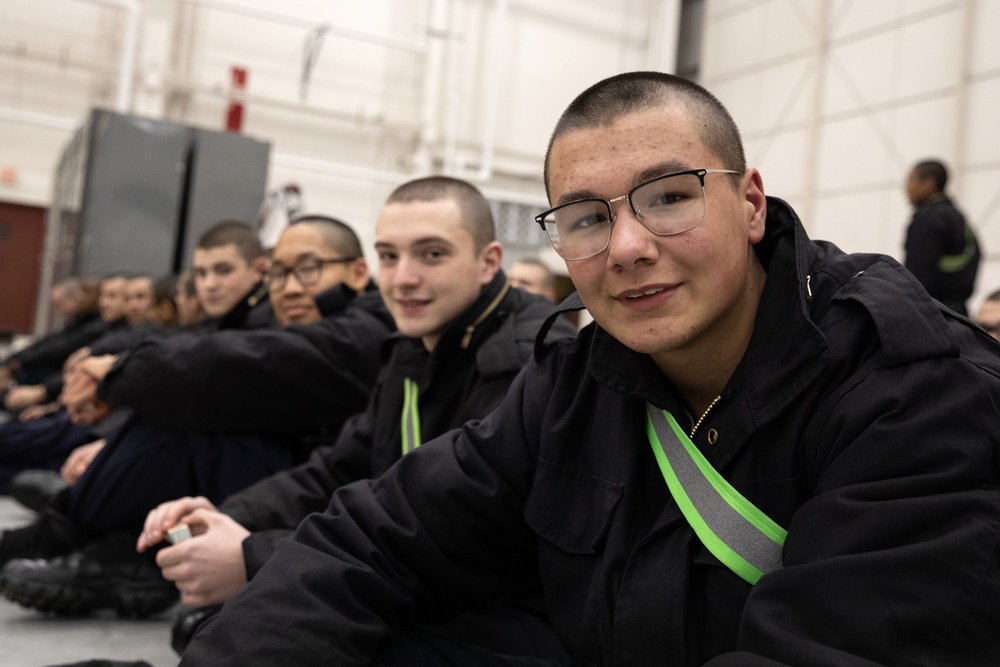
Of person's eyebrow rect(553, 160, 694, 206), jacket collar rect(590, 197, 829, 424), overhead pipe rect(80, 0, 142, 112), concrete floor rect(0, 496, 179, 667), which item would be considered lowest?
concrete floor rect(0, 496, 179, 667)

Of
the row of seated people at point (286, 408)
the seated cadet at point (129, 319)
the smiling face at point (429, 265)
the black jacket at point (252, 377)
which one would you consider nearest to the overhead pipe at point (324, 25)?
the seated cadet at point (129, 319)

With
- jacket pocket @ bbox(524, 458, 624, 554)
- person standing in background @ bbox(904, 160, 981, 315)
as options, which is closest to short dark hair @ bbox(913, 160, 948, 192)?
person standing in background @ bbox(904, 160, 981, 315)

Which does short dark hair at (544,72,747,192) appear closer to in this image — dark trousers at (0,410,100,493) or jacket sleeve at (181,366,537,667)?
jacket sleeve at (181,366,537,667)

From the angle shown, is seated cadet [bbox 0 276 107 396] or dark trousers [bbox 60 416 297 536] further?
seated cadet [bbox 0 276 107 396]

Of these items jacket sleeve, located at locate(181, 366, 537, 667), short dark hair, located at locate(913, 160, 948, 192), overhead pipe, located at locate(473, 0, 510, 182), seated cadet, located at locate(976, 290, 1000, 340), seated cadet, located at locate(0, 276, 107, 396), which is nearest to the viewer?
jacket sleeve, located at locate(181, 366, 537, 667)

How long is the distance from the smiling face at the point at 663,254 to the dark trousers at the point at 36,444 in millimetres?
3849

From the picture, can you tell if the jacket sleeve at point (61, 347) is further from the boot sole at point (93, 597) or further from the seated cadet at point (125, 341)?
the boot sole at point (93, 597)

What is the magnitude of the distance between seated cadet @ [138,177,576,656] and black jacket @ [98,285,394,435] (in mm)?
417

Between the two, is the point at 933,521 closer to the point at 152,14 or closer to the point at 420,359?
the point at 420,359

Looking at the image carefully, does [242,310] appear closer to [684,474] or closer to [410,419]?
[410,419]

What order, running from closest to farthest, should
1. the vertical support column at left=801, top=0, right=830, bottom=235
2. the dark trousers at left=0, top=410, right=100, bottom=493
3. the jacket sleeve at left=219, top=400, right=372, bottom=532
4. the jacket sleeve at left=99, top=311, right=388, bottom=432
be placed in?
the jacket sleeve at left=219, top=400, right=372, bottom=532
the jacket sleeve at left=99, top=311, right=388, bottom=432
the dark trousers at left=0, top=410, right=100, bottom=493
the vertical support column at left=801, top=0, right=830, bottom=235

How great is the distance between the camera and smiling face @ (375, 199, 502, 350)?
2.37 metres

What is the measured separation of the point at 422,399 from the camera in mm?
2248

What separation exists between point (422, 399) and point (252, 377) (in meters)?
0.81
